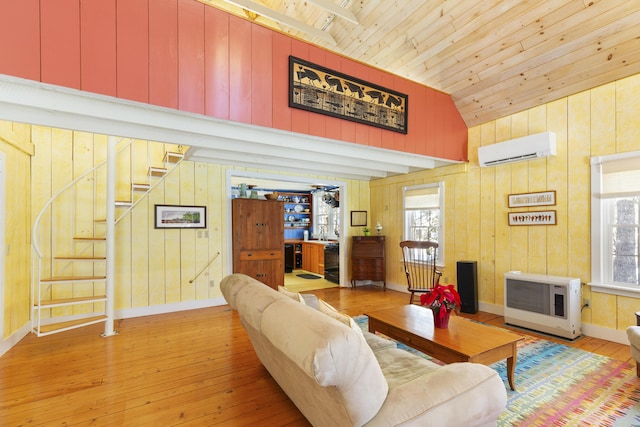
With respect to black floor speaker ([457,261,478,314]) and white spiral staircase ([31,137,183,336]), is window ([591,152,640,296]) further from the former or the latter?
white spiral staircase ([31,137,183,336])

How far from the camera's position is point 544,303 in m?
3.68

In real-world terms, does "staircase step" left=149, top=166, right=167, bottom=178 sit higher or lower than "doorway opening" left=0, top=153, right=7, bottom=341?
higher

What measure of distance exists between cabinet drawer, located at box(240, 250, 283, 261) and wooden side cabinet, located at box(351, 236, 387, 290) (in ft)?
5.36

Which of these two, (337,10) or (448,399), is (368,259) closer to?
(337,10)

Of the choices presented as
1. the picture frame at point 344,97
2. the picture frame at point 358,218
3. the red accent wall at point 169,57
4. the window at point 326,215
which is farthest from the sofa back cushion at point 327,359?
the window at point 326,215

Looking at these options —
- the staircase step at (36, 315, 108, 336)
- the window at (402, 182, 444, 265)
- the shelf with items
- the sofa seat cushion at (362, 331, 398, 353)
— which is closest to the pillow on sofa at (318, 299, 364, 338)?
the sofa seat cushion at (362, 331, 398, 353)

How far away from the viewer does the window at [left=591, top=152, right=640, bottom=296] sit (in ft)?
10.9

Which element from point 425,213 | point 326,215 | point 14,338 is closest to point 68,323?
point 14,338

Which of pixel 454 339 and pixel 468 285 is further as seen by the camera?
pixel 468 285

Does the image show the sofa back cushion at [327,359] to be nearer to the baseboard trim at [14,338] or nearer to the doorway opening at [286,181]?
the baseboard trim at [14,338]

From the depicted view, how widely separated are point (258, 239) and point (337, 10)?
3.66 metres

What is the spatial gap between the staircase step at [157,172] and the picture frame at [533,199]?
16.2 feet

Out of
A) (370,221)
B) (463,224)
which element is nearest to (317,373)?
(463,224)

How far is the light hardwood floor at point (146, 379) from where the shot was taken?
2152 mm
